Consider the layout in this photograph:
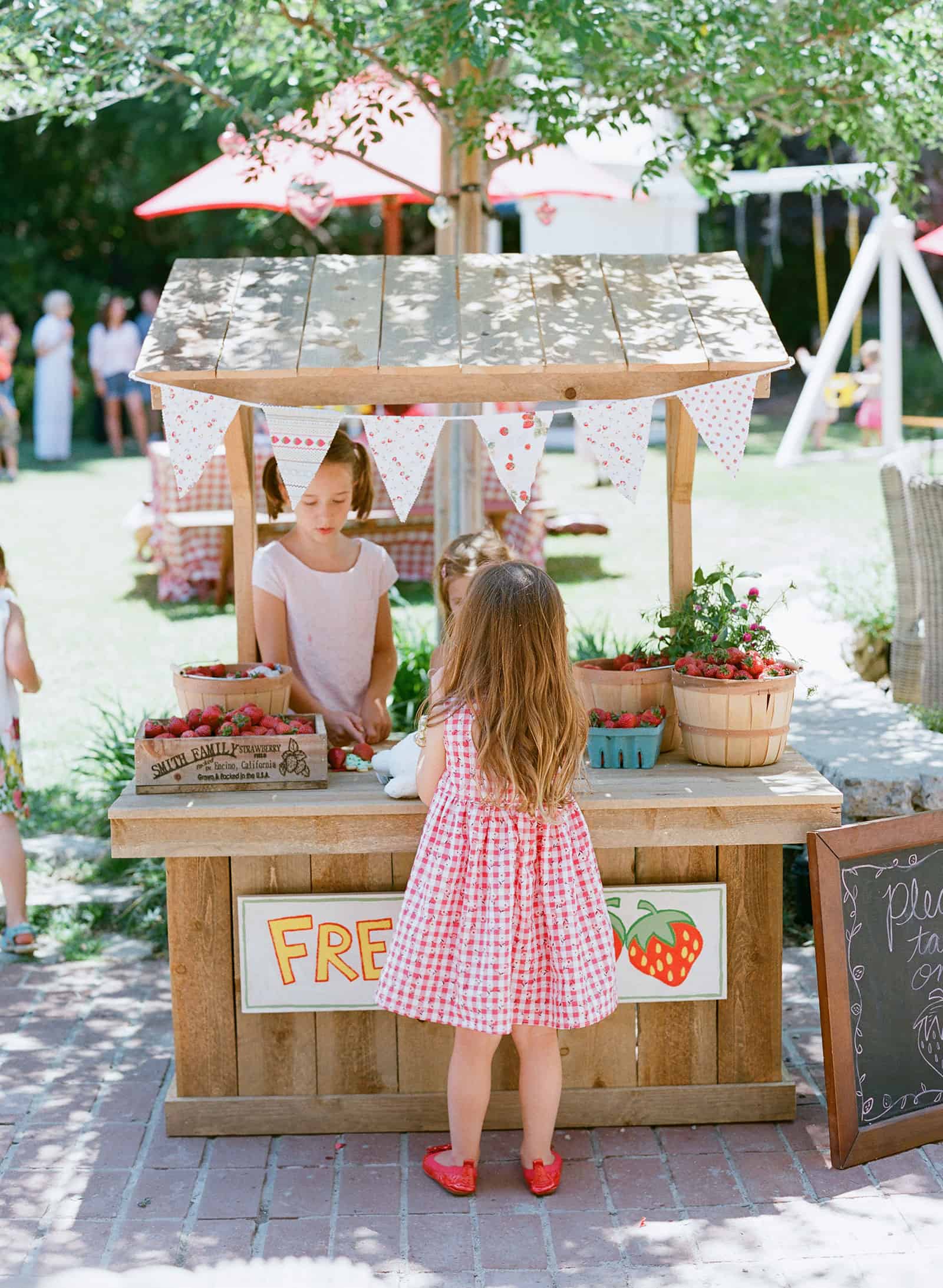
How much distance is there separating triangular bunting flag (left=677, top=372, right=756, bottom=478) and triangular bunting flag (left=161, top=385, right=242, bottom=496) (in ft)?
3.87

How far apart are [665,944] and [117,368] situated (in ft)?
46.1

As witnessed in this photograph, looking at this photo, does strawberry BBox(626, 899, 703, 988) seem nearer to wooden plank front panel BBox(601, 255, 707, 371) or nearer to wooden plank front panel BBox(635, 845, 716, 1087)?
wooden plank front panel BBox(635, 845, 716, 1087)

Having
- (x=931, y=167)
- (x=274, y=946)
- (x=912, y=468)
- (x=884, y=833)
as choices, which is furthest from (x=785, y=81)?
(x=931, y=167)

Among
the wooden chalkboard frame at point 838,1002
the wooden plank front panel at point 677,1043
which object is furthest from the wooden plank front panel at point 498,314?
the wooden plank front panel at point 677,1043

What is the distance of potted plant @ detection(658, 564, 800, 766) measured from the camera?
12.2ft

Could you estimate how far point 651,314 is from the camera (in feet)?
12.9

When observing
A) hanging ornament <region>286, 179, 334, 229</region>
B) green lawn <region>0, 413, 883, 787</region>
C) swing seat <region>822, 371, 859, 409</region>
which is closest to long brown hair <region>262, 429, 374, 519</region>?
hanging ornament <region>286, 179, 334, 229</region>

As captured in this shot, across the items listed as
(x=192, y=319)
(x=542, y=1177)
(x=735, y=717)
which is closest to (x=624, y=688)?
(x=735, y=717)

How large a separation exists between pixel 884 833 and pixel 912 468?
12.4ft

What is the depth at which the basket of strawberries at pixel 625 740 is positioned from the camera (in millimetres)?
3791

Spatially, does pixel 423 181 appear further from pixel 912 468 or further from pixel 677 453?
pixel 677 453

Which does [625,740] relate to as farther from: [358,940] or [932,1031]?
[932,1031]

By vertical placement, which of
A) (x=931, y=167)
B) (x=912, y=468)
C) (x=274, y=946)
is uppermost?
(x=931, y=167)

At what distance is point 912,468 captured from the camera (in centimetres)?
696
